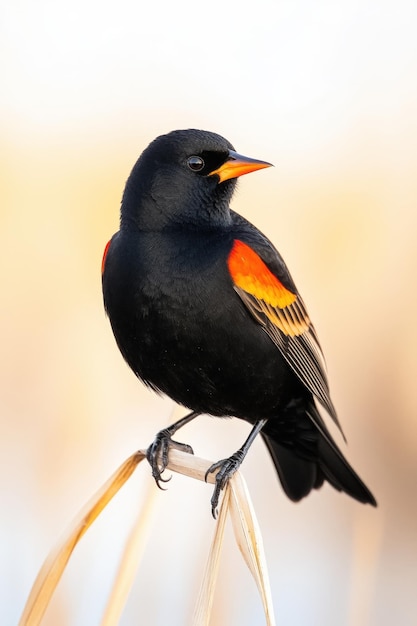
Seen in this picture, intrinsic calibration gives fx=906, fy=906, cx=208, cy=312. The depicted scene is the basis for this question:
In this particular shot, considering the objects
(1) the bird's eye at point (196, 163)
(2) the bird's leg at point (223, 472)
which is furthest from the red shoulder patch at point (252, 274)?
(2) the bird's leg at point (223, 472)

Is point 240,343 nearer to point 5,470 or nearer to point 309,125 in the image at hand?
point 5,470

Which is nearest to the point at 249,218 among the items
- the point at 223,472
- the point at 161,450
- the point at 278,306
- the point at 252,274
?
the point at 278,306

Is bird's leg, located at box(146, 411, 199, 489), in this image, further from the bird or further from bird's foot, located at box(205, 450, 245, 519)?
bird's foot, located at box(205, 450, 245, 519)

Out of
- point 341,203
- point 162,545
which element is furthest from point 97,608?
point 341,203

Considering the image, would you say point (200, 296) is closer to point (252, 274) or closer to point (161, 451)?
point (252, 274)

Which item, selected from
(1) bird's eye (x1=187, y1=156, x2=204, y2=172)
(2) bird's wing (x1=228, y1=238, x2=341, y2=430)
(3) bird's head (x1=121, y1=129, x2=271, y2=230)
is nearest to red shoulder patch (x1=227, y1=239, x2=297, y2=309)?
(2) bird's wing (x1=228, y1=238, x2=341, y2=430)

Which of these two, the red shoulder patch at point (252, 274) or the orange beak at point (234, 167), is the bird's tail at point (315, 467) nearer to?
the red shoulder patch at point (252, 274)
